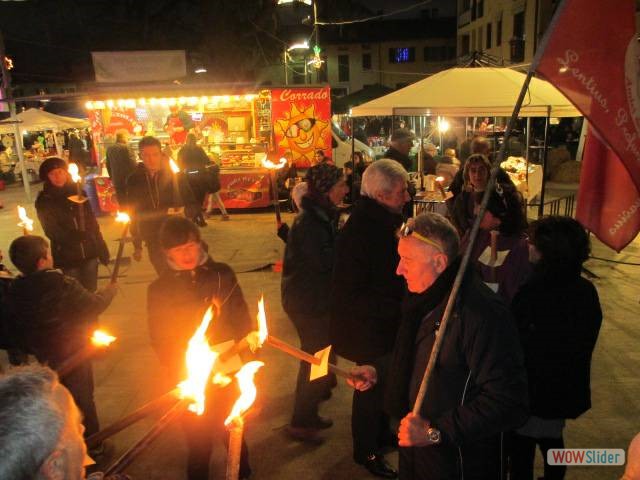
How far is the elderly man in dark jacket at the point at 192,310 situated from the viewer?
3045 mm

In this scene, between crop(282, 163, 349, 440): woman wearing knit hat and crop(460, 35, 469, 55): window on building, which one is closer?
crop(282, 163, 349, 440): woman wearing knit hat

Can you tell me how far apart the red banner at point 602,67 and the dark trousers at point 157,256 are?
4.55 metres

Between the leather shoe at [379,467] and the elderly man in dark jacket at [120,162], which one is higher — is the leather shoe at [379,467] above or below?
below

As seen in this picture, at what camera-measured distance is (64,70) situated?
1612 inches

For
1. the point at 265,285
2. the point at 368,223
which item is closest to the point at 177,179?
the point at 265,285

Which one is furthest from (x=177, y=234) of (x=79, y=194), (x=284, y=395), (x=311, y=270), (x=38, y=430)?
(x=79, y=194)

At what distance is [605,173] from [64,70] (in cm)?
4600

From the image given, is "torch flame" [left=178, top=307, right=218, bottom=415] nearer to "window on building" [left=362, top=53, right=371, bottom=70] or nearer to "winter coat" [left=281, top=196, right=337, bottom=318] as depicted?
"winter coat" [left=281, top=196, right=337, bottom=318]

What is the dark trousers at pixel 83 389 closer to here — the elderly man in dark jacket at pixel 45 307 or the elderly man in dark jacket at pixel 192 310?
the elderly man in dark jacket at pixel 45 307

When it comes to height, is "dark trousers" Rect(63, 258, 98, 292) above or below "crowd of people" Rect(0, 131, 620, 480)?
below

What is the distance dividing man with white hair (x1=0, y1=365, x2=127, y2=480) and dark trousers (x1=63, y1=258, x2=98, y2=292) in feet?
14.2

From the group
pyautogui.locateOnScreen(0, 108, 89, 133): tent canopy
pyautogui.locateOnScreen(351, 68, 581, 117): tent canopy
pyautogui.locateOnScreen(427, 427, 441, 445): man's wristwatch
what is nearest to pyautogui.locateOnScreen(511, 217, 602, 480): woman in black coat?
pyautogui.locateOnScreen(427, 427, 441, 445): man's wristwatch

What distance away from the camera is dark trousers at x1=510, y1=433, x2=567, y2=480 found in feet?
9.56

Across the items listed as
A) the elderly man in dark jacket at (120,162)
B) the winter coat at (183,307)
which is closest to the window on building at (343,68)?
the elderly man in dark jacket at (120,162)
